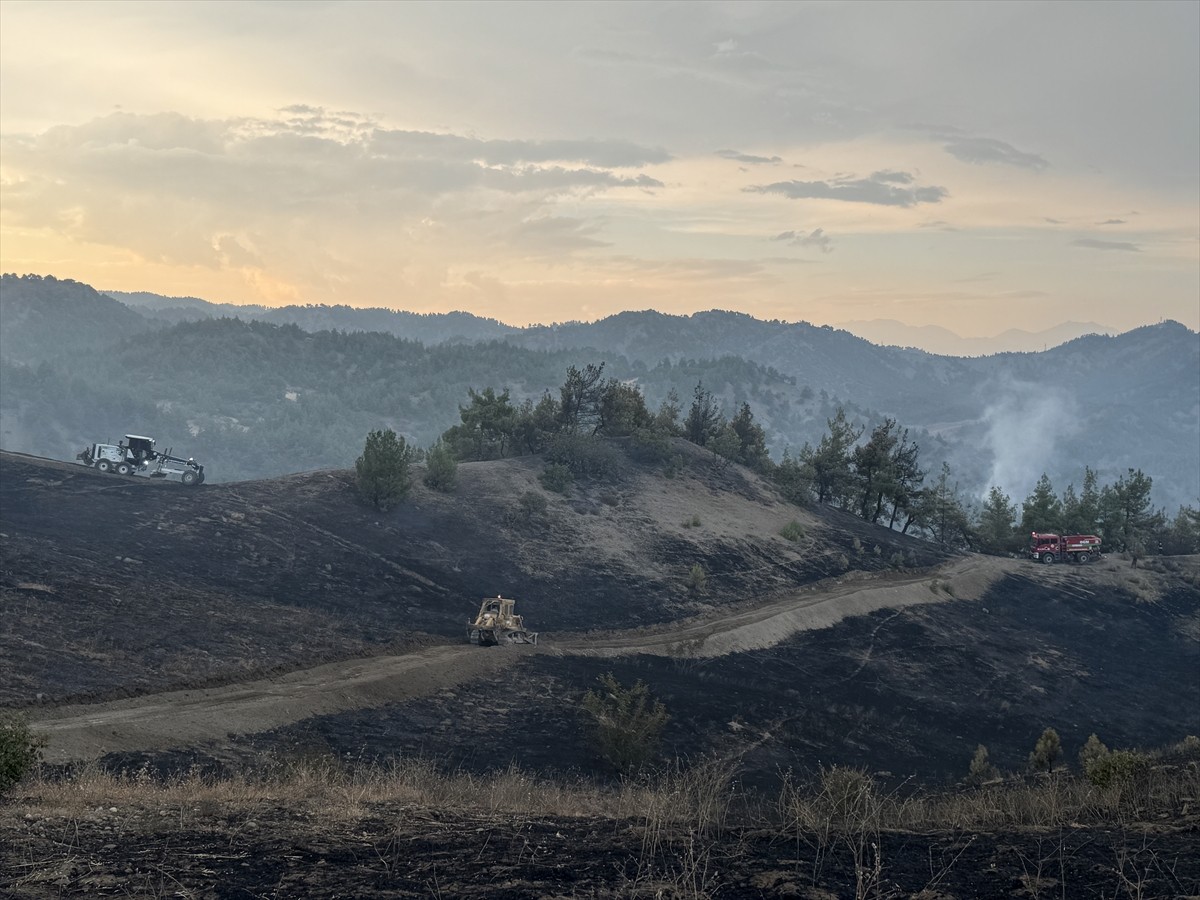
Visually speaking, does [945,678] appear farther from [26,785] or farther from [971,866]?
[26,785]

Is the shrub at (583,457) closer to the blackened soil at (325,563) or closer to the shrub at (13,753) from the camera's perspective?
the blackened soil at (325,563)

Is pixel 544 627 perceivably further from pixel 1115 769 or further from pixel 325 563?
pixel 1115 769

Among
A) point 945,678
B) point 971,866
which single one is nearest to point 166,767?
point 971,866

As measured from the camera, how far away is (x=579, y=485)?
78250mm

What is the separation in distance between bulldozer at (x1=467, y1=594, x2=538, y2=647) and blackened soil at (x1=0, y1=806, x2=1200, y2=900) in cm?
3005

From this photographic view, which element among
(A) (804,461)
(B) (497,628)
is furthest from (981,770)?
(A) (804,461)

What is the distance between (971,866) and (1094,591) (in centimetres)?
6854

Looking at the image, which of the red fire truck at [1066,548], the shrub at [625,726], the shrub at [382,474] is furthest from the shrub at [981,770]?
the red fire truck at [1066,548]

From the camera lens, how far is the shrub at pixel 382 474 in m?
66.0

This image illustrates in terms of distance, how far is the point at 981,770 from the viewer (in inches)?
1531

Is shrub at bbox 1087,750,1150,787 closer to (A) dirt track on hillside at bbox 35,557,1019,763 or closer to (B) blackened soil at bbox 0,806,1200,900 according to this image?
(B) blackened soil at bbox 0,806,1200,900

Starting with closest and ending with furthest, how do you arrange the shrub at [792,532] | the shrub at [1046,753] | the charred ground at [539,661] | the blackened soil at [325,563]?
the charred ground at [539,661] → the shrub at [1046,753] → the blackened soil at [325,563] → the shrub at [792,532]

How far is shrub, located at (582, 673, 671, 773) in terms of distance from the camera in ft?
115

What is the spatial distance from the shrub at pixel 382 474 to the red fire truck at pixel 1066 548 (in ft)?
176
